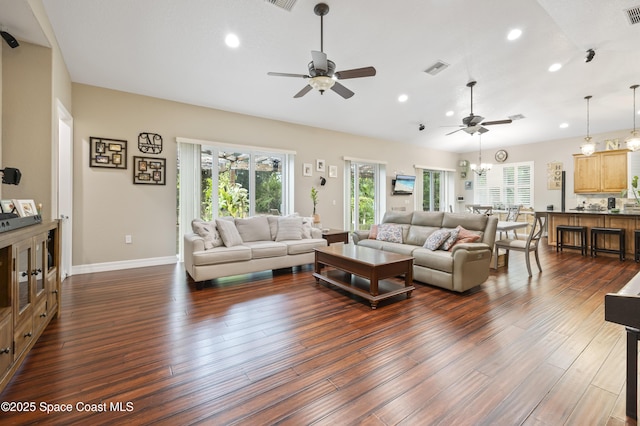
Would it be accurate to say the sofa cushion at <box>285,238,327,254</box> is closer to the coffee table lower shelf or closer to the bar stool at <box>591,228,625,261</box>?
the coffee table lower shelf

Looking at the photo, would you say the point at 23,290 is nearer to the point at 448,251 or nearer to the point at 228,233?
the point at 228,233

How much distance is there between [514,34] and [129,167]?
636cm

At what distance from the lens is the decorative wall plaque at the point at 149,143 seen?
479cm

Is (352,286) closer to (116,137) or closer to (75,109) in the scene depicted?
(116,137)

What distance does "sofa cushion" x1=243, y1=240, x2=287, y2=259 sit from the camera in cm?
415

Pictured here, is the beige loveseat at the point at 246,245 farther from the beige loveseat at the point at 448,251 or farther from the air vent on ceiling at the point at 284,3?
the air vent on ceiling at the point at 284,3

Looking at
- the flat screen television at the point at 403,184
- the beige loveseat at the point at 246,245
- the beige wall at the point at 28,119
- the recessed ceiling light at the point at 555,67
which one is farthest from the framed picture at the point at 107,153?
the recessed ceiling light at the point at 555,67

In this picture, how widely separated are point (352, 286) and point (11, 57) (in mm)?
4629

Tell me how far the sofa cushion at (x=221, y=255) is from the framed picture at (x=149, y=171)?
2.00 metres

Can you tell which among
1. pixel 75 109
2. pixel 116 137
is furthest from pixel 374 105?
pixel 75 109

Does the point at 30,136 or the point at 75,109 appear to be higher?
the point at 75,109

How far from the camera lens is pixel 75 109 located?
4305mm

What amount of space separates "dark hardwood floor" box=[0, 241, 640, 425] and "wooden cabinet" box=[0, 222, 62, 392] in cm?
17

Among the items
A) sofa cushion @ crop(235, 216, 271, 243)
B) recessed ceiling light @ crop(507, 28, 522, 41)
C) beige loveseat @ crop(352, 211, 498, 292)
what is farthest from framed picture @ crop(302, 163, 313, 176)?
recessed ceiling light @ crop(507, 28, 522, 41)
